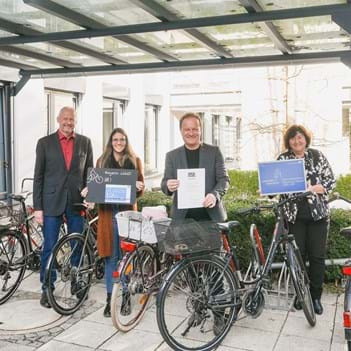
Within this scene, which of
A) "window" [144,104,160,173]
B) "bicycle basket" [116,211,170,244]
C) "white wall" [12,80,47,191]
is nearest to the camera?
"bicycle basket" [116,211,170,244]

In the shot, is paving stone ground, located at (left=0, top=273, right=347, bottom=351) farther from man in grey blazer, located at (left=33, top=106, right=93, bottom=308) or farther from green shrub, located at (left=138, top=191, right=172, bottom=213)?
green shrub, located at (left=138, top=191, right=172, bottom=213)

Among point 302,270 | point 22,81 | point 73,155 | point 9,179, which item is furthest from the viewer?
point 9,179

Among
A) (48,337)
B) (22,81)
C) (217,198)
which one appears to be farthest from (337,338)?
(22,81)

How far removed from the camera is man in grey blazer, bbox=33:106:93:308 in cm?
425

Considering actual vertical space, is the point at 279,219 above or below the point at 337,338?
above

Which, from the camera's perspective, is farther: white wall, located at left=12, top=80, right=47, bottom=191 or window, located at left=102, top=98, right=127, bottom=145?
window, located at left=102, top=98, right=127, bottom=145

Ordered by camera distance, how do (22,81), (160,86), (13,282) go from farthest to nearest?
(160,86) < (22,81) < (13,282)

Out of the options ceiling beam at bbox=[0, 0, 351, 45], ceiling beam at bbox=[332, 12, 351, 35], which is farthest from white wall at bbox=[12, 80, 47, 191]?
ceiling beam at bbox=[332, 12, 351, 35]

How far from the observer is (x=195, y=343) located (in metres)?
3.52

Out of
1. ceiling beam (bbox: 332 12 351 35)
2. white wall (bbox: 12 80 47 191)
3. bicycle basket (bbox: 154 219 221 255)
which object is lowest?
bicycle basket (bbox: 154 219 221 255)

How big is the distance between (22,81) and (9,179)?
1.74m

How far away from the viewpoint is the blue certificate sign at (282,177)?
3.81 meters

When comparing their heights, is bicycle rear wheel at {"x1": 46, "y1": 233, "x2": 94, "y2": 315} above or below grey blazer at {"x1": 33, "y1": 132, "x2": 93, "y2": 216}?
below

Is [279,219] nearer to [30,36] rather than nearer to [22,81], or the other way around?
[30,36]
